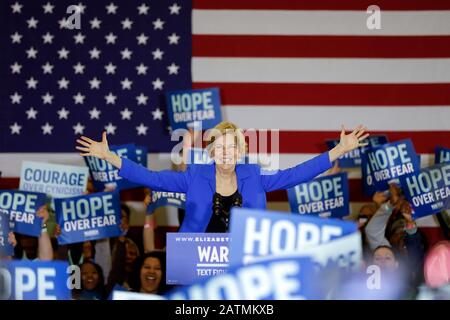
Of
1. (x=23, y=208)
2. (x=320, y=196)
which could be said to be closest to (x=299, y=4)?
(x=320, y=196)

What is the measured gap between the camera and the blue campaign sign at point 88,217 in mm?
4637

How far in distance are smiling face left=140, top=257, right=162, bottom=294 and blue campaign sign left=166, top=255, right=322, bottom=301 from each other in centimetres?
216

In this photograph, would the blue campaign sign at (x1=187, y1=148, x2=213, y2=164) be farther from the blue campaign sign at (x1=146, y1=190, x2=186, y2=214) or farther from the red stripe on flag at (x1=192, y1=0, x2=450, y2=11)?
the red stripe on flag at (x1=192, y1=0, x2=450, y2=11)

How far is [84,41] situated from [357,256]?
468cm

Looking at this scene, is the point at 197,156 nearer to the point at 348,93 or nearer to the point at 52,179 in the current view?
the point at 52,179

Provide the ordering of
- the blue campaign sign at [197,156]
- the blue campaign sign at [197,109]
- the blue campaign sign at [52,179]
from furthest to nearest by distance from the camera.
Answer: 1. the blue campaign sign at [197,109]
2. the blue campaign sign at [52,179]
3. the blue campaign sign at [197,156]

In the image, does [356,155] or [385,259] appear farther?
[356,155]

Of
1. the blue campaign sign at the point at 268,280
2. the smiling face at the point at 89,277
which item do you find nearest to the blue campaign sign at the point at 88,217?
the smiling face at the point at 89,277

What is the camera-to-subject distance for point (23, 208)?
461 cm

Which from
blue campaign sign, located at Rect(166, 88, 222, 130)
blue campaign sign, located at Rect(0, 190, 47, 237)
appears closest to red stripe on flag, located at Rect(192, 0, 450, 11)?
blue campaign sign, located at Rect(166, 88, 222, 130)

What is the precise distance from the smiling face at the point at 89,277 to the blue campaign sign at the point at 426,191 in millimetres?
2111

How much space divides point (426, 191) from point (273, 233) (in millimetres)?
3094

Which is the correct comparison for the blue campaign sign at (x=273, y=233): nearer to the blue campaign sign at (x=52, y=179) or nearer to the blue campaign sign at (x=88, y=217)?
the blue campaign sign at (x=88, y=217)

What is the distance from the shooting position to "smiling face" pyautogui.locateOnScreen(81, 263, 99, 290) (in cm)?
445
